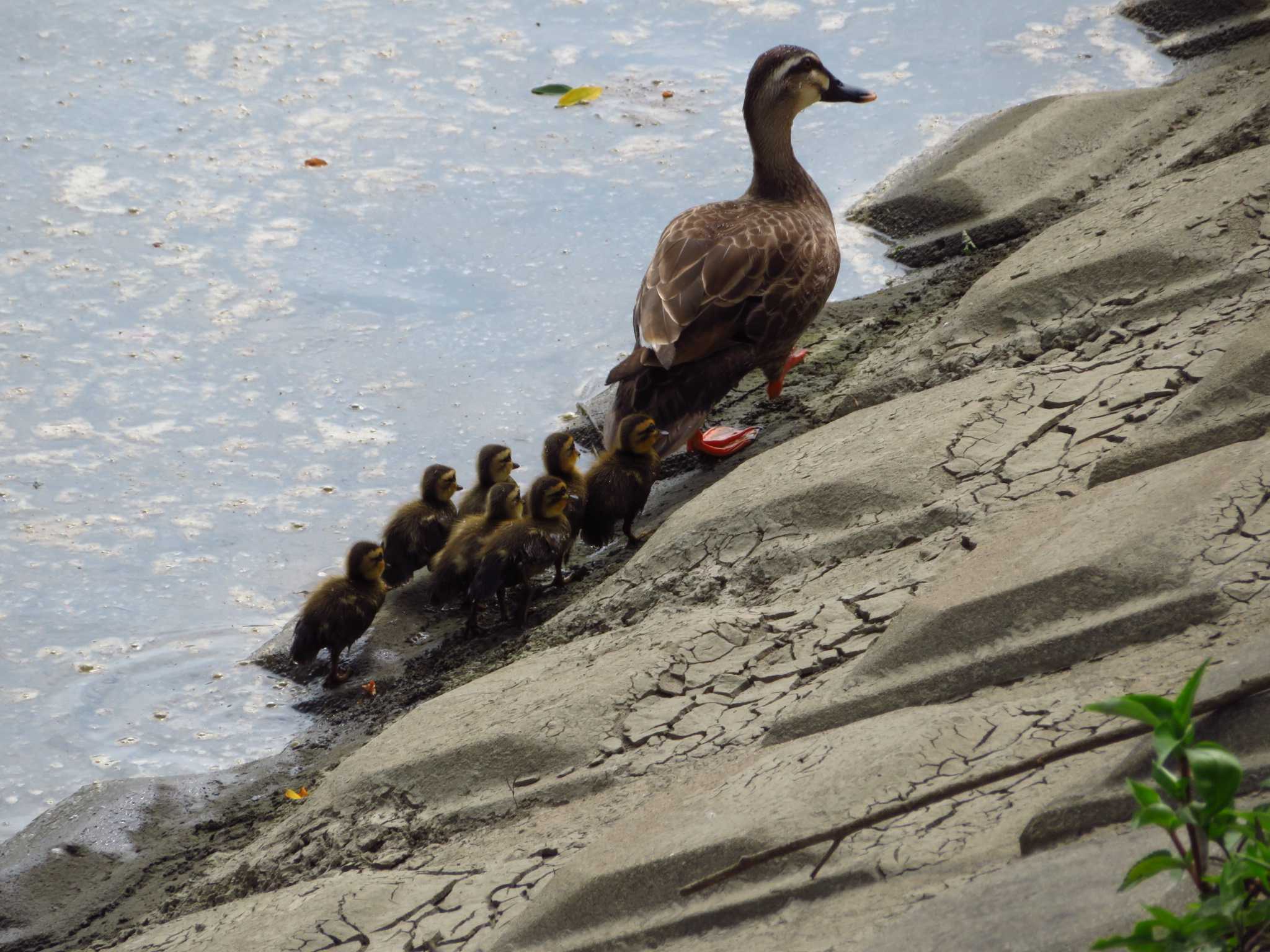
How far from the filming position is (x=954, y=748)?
7.46 feet

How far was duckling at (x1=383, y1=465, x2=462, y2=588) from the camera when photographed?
436 centimetres

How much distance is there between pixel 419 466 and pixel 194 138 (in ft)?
9.02

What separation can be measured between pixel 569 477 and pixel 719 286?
836 millimetres

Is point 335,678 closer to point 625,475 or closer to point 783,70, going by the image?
point 625,475

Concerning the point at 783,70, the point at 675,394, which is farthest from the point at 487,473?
the point at 783,70

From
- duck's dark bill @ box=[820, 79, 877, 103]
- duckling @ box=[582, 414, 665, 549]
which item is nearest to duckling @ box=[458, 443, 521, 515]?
duckling @ box=[582, 414, 665, 549]

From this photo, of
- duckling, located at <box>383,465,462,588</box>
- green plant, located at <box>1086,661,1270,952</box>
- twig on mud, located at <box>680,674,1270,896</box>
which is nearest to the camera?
→ green plant, located at <box>1086,661,1270,952</box>

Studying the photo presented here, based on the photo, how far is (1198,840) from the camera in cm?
150

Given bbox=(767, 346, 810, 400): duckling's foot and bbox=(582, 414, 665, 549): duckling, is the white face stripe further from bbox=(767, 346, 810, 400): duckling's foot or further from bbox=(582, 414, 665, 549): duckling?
bbox=(582, 414, 665, 549): duckling

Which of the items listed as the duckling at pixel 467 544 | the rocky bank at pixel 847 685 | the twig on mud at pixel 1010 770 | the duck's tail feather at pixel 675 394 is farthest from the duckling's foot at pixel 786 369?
the twig on mud at pixel 1010 770

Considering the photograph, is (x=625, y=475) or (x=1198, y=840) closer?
(x=1198, y=840)

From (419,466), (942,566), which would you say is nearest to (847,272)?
(419,466)

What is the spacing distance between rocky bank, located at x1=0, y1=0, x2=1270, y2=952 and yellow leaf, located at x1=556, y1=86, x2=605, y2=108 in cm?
275

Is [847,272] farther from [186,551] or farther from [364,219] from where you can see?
[186,551]
